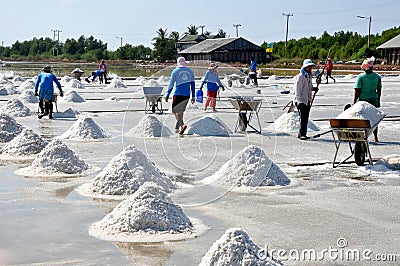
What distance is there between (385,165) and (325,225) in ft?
11.3

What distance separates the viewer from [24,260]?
5.83 m

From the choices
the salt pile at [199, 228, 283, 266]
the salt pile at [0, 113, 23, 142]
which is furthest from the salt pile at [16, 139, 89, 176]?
the salt pile at [199, 228, 283, 266]

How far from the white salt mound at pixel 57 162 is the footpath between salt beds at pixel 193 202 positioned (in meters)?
0.02

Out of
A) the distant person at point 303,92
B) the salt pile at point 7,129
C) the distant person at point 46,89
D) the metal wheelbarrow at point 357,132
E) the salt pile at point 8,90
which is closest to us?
the metal wheelbarrow at point 357,132

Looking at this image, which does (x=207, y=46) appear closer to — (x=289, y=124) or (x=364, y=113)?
(x=289, y=124)

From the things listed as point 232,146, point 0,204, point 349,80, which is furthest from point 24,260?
point 349,80

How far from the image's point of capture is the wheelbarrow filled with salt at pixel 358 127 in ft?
33.4

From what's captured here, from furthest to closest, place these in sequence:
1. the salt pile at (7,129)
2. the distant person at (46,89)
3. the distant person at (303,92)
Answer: the distant person at (46,89) → the distant person at (303,92) → the salt pile at (7,129)

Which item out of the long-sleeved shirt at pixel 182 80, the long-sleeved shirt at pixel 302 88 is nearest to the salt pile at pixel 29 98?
the long-sleeved shirt at pixel 182 80

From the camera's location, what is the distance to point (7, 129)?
13.2 meters

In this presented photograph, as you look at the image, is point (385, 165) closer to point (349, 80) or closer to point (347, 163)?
point (347, 163)

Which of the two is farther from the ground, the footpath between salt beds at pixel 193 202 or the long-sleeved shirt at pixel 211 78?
the long-sleeved shirt at pixel 211 78

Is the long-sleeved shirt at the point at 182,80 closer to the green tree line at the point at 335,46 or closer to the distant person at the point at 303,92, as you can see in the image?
the distant person at the point at 303,92

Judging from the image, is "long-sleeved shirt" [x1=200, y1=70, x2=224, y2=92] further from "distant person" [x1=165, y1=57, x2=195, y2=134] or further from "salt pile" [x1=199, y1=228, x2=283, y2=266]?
"salt pile" [x1=199, y1=228, x2=283, y2=266]
